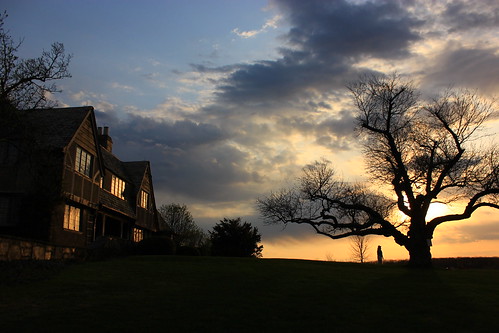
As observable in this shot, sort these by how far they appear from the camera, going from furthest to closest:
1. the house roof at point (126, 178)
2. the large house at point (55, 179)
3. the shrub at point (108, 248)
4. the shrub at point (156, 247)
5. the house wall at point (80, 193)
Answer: the house roof at point (126, 178), the shrub at point (156, 247), the shrub at point (108, 248), the house wall at point (80, 193), the large house at point (55, 179)

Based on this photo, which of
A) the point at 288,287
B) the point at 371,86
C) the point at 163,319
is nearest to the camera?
the point at 163,319

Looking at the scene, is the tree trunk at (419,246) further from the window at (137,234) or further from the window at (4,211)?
the window at (4,211)

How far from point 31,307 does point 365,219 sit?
2604 cm

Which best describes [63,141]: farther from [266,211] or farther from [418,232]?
[418,232]

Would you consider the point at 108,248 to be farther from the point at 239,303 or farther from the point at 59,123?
the point at 239,303

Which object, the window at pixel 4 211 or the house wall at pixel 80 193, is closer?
the window at pixel 4 211

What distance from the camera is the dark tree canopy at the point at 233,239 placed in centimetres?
4862

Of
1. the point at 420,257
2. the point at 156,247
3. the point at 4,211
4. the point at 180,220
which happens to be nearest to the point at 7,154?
the point at 4,211

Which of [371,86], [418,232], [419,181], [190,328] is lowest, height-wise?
[190,328]

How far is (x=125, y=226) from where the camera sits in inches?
1644

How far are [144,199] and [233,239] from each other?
10.2m

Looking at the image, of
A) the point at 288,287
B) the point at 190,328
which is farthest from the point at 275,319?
the point at 288,287

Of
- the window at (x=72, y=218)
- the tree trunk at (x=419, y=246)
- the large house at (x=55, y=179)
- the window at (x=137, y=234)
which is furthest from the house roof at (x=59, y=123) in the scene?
the tree trunk at (x=419, y=246)

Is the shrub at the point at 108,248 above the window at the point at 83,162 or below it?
below
